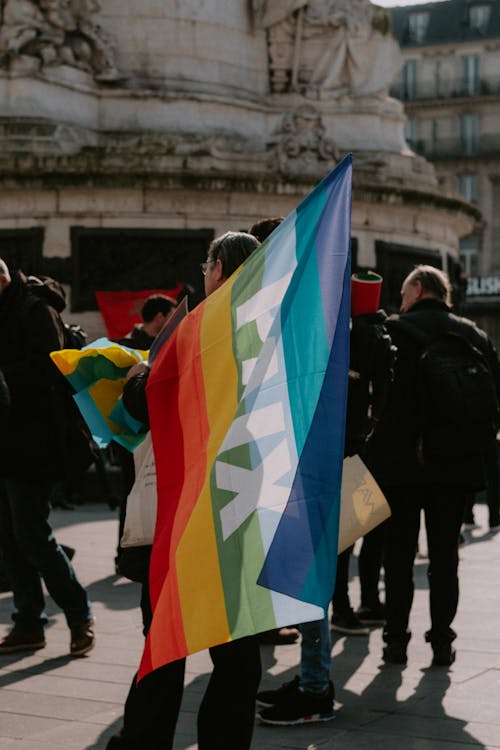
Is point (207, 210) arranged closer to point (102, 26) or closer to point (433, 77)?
point (102, 26)

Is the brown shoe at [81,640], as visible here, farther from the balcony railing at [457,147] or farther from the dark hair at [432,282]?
the balcony railing at [457,147]

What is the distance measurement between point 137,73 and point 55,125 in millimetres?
1735

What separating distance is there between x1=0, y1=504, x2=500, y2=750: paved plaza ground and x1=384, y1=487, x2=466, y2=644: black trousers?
26 cm

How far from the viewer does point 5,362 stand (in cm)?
718

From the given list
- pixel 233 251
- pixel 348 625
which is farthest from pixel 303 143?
pixel 233 251

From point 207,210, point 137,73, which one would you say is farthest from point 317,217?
point 137,73

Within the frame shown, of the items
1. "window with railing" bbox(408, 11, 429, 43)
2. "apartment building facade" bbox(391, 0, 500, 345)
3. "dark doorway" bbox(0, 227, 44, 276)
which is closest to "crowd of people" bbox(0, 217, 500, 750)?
"dark doorway" bbox(0, 227, 44, 276)

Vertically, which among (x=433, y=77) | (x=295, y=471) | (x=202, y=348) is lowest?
(x=295, y=471)

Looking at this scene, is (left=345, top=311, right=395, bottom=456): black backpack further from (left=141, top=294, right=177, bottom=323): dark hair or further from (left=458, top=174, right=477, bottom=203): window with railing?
(left=458, top=174, right=477, bottom=203): window with railing

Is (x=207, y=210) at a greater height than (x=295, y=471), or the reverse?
(x=207, y=210)

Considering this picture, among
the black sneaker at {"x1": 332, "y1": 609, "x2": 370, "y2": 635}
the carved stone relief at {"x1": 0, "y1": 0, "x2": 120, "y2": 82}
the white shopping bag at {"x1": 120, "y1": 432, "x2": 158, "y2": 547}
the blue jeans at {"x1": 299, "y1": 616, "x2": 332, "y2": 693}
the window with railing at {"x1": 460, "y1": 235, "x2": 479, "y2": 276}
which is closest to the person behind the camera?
the white shopping bag at {"x1": 120, "y1": 432, "x2": 158, "y2": 547}

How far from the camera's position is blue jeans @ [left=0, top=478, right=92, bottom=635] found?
284 inches

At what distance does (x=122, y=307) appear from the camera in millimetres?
16500

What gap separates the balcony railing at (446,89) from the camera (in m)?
63.1
